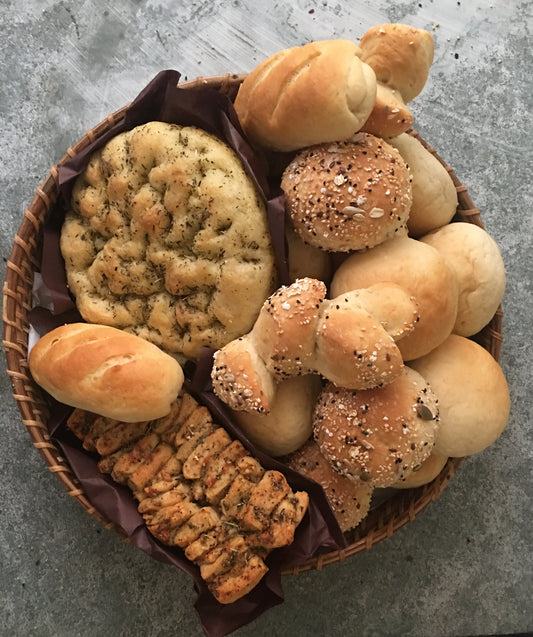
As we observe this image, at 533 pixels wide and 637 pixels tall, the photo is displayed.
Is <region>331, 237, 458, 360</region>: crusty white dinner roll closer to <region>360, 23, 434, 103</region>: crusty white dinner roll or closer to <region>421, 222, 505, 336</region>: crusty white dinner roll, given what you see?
<region>421, 222, 505, 336</region>: crusty white dinner roll

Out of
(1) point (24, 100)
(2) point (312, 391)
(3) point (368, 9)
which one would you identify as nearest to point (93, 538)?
(2) point (312, 391)

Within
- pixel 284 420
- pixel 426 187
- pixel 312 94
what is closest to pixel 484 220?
pixel 426 187

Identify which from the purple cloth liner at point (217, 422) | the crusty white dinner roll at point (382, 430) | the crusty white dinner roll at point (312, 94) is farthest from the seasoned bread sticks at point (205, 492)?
the crusty white dinner roll at point (312, 94)

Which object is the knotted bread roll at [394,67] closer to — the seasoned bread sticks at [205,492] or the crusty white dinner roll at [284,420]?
the crusty white dinner roll at [284,420]

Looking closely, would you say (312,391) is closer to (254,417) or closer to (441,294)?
(254,417)

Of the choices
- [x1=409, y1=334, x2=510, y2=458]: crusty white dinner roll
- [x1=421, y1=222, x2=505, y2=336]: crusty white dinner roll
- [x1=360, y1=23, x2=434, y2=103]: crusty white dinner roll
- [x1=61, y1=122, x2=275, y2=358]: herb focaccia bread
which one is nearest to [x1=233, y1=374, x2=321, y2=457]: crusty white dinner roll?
[x1=61, y1=122, x2=275, y2=358]: herb focaccia bread
